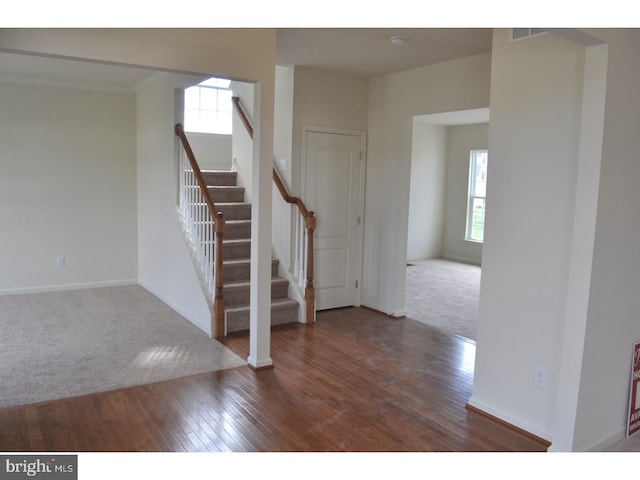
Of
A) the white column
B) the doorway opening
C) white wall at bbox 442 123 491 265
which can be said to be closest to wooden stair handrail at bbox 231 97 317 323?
the white column

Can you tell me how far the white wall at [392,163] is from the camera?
4.89m

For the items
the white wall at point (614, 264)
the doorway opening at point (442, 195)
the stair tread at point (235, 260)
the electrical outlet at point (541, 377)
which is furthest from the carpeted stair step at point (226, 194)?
the white wall at point (614, 264)

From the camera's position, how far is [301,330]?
490cm

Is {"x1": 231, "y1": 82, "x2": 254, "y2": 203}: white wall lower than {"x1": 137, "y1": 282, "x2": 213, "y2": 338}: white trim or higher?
higher

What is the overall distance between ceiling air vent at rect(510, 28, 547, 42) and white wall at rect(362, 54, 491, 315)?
66.9 inches

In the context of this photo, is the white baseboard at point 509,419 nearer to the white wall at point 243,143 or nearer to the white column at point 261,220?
the white column at point 261,220

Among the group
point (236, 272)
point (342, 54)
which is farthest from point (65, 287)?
point (342, 54)

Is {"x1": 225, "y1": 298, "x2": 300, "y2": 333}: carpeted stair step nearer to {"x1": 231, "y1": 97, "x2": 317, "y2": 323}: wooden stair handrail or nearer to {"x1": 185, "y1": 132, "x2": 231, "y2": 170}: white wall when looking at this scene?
{"x1": 231, "y1": 97, "x2": 317, "y2": 323}: wooden stair handrail

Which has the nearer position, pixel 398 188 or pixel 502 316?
pixel 502 316

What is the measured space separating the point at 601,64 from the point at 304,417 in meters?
2.48

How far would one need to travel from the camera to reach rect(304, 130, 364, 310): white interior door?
5.43 metres
